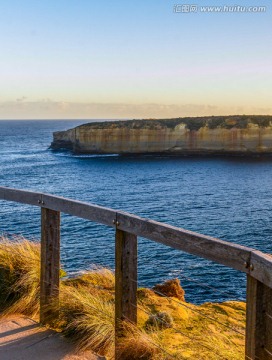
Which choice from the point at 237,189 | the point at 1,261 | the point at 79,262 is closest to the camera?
the point at 1,261

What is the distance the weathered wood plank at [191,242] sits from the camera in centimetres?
311

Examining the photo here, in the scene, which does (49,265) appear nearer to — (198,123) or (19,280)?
(19,280)

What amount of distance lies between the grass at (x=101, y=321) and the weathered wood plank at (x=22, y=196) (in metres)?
0.80

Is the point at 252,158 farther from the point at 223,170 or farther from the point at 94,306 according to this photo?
the point at 94,306

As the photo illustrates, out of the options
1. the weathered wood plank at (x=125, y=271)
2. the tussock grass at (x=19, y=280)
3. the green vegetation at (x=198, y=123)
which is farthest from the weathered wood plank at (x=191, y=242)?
the green vegetation at (x=198, y=123)

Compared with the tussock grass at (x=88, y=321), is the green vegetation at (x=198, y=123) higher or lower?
higher

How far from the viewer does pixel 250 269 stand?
3020mm

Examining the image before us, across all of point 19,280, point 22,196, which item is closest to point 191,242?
point 22,196

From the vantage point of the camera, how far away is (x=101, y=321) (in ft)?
14.9

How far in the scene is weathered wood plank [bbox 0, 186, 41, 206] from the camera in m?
5.03

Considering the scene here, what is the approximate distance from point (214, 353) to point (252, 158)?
312 feet

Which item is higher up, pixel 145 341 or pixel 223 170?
pixel 145 341

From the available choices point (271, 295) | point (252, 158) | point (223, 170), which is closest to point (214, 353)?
point (271, 295)

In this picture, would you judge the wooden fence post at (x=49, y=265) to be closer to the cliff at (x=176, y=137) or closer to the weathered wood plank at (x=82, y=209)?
the weathered wood plank at (x=82, y=209)
